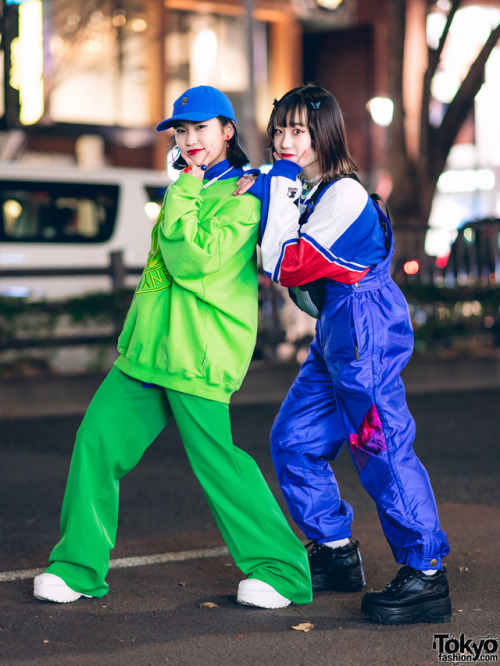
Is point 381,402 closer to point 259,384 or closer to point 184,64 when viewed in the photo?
point 259,384

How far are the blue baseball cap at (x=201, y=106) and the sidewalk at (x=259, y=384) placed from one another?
5296 mm

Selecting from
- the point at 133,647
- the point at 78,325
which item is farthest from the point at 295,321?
the point at 133,647

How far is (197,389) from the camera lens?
360 cm

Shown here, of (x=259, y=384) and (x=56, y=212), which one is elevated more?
(x=56, y=212)

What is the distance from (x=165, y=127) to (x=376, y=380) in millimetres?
1199

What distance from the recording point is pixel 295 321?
11312 millimetres

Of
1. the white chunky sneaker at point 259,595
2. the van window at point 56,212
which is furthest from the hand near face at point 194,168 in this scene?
the van window at point 56,212

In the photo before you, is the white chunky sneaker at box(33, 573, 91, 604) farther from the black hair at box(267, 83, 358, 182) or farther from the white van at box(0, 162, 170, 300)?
the white van at box(0, 162, 170, 300)

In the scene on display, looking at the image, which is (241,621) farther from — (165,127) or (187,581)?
(165,127)

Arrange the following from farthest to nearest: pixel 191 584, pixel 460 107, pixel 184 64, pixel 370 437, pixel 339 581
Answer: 1. pixel 184 64
2. pixel 460 107
3. pixel 191 584
4. pixel 339 581
5. pixel 370 437

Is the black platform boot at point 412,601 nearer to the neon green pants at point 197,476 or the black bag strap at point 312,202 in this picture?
the neon green pants at point 197,476

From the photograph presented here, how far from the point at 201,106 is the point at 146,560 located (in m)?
1.98

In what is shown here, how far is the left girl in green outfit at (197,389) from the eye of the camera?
3564 mm

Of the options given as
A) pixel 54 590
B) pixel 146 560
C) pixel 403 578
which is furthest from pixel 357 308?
pixel 146 560
